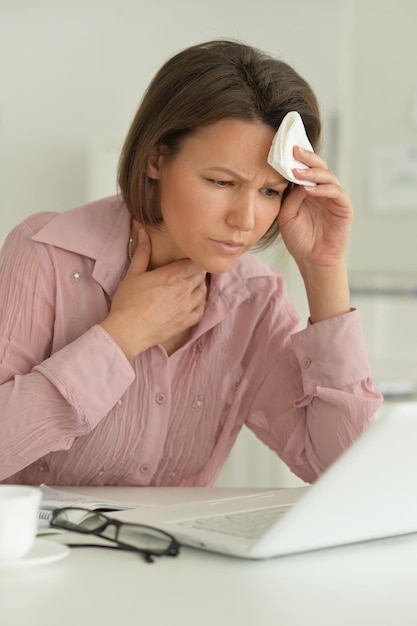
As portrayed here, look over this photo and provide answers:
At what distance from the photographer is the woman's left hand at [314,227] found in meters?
1.45

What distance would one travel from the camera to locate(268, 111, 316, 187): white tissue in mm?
1251

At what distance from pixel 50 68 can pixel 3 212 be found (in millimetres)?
668

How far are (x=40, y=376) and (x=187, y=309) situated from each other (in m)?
0.29

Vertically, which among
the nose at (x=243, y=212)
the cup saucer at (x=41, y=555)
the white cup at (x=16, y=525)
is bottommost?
the cup saucer at (x=41, y=555)

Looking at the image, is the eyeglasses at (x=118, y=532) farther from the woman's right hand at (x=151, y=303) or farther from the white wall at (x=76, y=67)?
the white wall at (x=76, y=67)

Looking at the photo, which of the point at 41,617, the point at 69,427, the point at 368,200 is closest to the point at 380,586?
the point at 41,617

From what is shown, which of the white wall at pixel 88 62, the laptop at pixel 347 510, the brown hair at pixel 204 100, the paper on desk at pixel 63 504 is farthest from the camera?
the white wall at pixel 88 62

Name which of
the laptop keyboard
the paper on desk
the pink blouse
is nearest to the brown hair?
the pink blouse

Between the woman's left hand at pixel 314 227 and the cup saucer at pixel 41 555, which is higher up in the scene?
the woman's left hand at pixel 314 227

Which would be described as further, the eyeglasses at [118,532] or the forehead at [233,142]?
the forehead at [233,142]

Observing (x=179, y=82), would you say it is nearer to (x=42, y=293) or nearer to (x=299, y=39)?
(x=42, y=293)

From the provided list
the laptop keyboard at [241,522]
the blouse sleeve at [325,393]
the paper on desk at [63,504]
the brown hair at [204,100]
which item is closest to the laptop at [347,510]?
the laptop keyboard at [241,522]

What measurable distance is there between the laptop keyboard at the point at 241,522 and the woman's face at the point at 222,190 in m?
0.43

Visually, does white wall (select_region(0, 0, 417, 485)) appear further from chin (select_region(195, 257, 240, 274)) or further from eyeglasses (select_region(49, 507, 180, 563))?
eyeglasses (select_region(49, 507, 180, 563))
